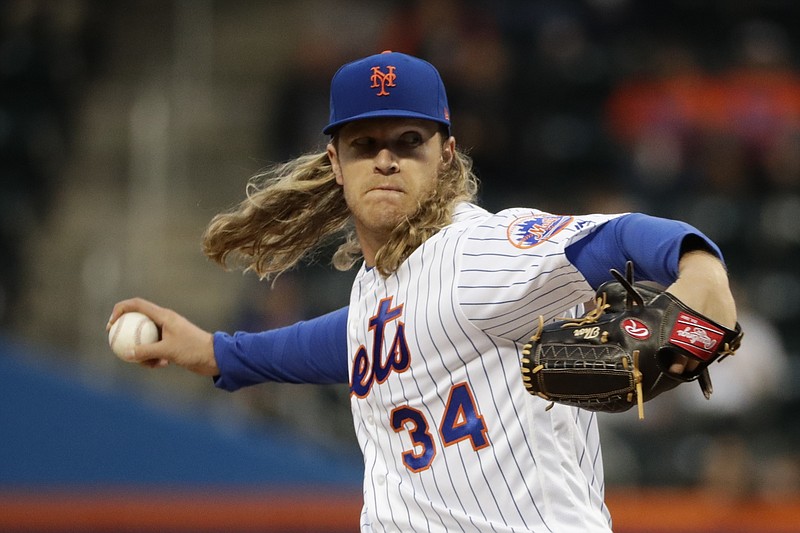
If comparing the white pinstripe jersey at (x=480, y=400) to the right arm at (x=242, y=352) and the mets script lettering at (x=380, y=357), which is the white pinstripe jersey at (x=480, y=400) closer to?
the mets script lettering at (x=380, y=357)

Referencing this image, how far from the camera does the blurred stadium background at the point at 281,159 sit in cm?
644

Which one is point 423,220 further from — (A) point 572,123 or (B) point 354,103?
(A) point 572,123

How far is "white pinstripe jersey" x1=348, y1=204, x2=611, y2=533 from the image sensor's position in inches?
96.0

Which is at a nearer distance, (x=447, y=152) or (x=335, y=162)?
(x=447, y=152)

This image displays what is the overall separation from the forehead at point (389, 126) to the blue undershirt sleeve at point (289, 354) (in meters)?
0.59

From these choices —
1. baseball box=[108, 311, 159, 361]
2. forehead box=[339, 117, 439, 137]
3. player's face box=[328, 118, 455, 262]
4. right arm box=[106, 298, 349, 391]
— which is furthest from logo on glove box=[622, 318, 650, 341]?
baseball box=[108, 311, 159, 361]

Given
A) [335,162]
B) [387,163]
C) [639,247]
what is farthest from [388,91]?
[639,247]

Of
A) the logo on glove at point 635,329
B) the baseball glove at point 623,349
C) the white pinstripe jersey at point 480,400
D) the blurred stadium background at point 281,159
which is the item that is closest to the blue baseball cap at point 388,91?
the white pinstripe jersey at point 480,400

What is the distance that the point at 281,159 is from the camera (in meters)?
7.84

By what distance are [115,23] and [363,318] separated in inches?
268

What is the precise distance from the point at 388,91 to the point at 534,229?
0.56m

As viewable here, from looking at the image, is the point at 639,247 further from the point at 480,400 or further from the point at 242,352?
the point at 242,352

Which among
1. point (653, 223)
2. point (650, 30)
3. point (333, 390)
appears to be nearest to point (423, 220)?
point (653, 223)

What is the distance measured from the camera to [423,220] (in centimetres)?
275
